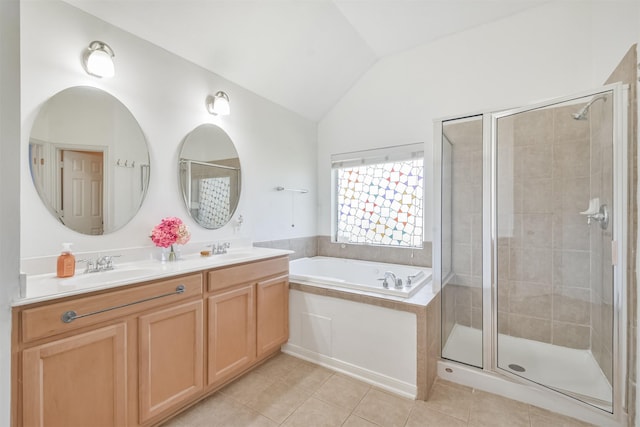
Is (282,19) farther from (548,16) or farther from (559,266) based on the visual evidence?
(559,266)

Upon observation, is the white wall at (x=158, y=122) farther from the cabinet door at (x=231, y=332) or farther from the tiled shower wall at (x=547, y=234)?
the tiled shower wall at (x=547, y=234)

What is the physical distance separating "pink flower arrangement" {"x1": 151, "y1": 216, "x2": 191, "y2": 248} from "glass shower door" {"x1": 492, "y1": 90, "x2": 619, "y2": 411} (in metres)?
2.29

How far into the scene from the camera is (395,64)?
10.2ft

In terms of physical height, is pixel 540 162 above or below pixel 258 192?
above

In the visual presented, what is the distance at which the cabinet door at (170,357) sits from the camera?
1.54 m

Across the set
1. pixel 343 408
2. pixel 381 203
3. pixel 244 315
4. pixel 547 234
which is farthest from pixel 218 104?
pixel 547 234

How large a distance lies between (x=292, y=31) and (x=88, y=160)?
1834mm

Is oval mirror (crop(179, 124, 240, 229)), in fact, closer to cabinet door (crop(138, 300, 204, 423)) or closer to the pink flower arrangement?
the pink flower arrangement

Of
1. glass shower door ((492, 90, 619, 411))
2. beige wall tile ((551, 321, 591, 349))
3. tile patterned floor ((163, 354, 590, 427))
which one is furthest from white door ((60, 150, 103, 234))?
beige wall tile ((551, 321, 591, 349))

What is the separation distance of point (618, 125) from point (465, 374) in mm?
1866

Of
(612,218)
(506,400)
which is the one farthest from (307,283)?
(612,218)

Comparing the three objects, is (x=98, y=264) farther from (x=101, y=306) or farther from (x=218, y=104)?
(x=218, y=104)

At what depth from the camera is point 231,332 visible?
1.99 meters

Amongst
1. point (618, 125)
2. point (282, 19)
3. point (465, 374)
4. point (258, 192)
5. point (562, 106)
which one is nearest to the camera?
point (618, 125)
